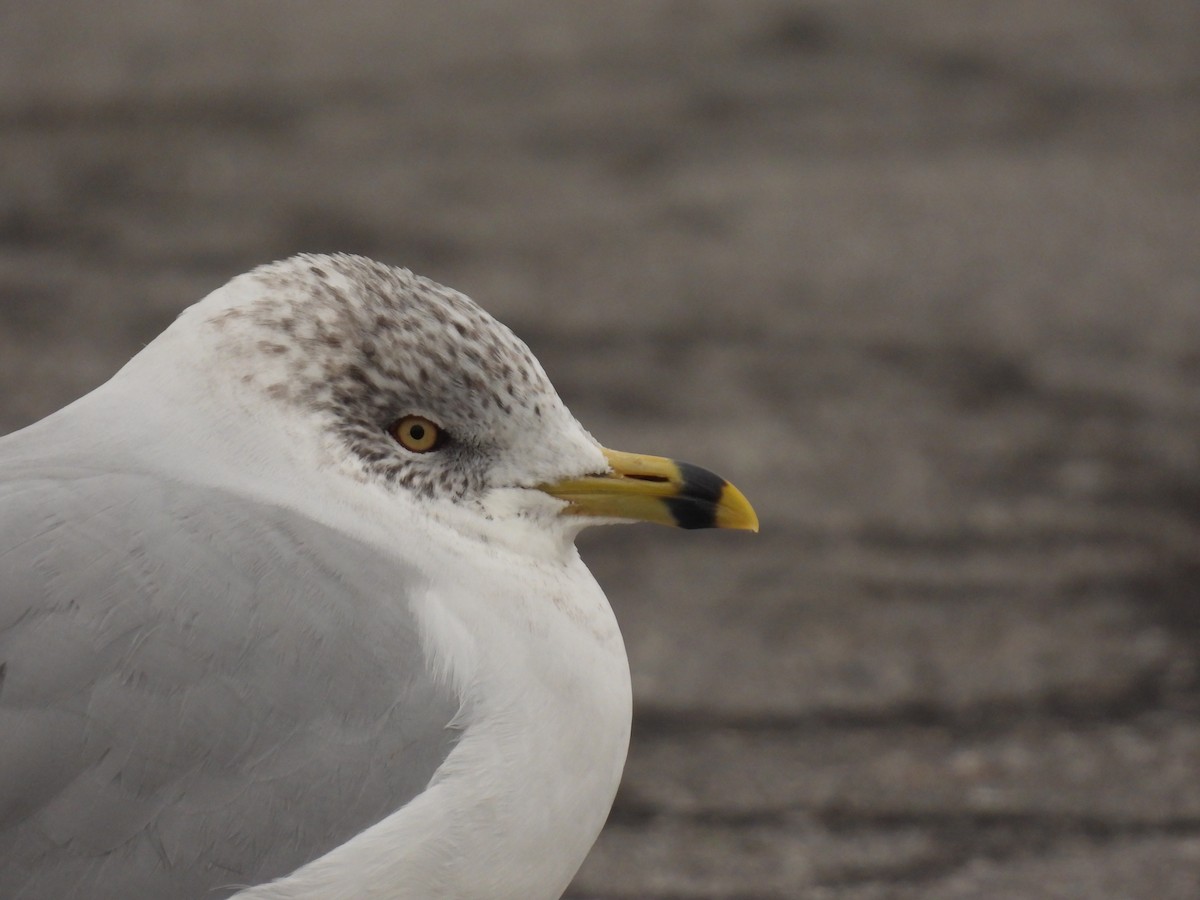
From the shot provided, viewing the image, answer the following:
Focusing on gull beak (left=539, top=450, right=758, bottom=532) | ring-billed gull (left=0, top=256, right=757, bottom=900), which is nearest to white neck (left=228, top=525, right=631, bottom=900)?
ring-billed gull (left=0, top=256, right=757, bottom=900)

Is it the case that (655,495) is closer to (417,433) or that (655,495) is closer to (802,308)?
(417,433)

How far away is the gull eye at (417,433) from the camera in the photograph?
1.91m

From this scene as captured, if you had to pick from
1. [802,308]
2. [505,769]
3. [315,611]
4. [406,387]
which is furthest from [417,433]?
[802,308]

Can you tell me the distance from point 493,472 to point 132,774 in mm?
545

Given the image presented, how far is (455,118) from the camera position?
6.50 m

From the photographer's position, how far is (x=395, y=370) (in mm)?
1894

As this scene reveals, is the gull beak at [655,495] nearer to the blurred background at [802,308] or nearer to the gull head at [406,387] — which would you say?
the gull head at [406,387]

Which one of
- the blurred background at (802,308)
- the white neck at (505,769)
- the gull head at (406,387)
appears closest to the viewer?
the white neck at (505,769)

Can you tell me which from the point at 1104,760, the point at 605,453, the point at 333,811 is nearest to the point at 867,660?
the point at 1104,760

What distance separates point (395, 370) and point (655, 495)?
1.17ft

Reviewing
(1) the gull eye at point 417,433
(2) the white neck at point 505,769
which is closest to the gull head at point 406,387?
(1) the gull eye at point 417,433

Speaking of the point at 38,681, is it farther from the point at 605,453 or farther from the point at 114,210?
the point at 114,210

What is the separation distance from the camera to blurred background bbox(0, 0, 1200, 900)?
10.3 ft

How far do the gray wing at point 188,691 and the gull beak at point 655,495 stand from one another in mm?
272
